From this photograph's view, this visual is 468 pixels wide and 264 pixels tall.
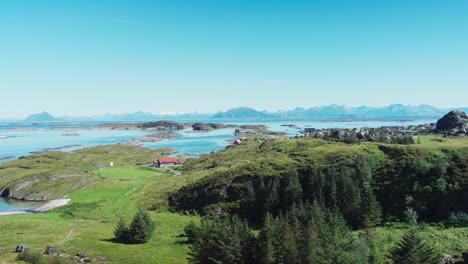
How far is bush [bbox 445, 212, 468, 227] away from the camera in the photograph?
7294 cm

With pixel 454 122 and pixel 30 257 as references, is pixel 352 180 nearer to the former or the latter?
pixel 30 257

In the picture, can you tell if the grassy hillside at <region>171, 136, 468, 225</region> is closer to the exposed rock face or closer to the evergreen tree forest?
the evergreen tree forest

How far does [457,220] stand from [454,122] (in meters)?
109

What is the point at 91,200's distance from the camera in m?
115

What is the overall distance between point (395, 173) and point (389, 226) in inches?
785

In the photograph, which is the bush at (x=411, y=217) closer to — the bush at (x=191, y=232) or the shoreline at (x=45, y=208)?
the bush at (x=191, y=232)

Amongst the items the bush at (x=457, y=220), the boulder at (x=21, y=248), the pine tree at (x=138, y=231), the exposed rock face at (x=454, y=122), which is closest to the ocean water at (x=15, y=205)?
the boulder at (x=21, y=248)

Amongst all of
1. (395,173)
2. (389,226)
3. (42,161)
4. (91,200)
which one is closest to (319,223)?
(389,226)

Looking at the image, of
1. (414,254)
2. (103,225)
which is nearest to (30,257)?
(103,225)

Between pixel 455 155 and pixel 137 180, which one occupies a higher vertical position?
pixel 455 155

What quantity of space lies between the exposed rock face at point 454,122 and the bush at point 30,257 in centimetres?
16109

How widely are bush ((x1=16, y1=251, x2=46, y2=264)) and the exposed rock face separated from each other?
161 metres

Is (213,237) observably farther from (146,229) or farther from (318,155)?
(318,155)

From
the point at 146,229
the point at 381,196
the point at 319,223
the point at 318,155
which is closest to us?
the point at 319,223
